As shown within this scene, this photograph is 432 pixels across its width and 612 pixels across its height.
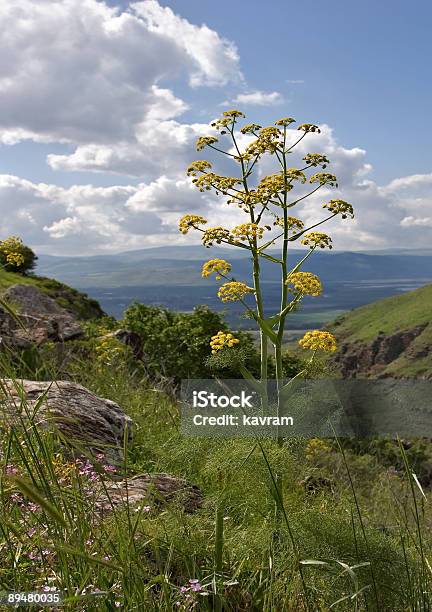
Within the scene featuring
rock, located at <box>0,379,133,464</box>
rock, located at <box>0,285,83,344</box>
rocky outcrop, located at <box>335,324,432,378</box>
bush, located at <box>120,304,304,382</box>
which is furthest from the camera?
rocky outcrop, located at <box>335,324,432,378</box>

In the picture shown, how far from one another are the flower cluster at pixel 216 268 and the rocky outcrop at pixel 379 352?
386ft

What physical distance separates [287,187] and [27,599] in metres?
4.83

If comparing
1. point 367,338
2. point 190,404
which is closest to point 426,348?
point 367,338

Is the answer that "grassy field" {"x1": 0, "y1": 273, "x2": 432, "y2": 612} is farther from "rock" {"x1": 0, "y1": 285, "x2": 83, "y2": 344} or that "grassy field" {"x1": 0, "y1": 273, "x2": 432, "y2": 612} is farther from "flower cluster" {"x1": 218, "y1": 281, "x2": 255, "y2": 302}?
"rock" {"x1": 0, "y1": 285, "x2": 83, "y2": 344}

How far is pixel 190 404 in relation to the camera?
822cm

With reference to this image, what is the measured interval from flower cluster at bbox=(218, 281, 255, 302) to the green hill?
1205 centimetres

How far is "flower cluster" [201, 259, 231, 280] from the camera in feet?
21.2

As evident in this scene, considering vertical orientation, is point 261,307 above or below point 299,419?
above

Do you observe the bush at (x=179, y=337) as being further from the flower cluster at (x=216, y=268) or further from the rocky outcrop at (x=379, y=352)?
the rocky outcrop at (x=379, y=352)

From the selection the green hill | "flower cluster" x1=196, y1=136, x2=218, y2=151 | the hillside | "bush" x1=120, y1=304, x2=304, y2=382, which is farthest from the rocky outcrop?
"flower cluster" x1=196, y1=136, x2=218, y2=151

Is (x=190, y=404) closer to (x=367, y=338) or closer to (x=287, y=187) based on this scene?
(x=287, y=187)

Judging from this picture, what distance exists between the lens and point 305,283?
5957 millimetres

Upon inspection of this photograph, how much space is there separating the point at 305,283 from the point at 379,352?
427 feet

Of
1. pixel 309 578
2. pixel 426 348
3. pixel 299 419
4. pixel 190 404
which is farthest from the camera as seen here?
pixel 426 348
